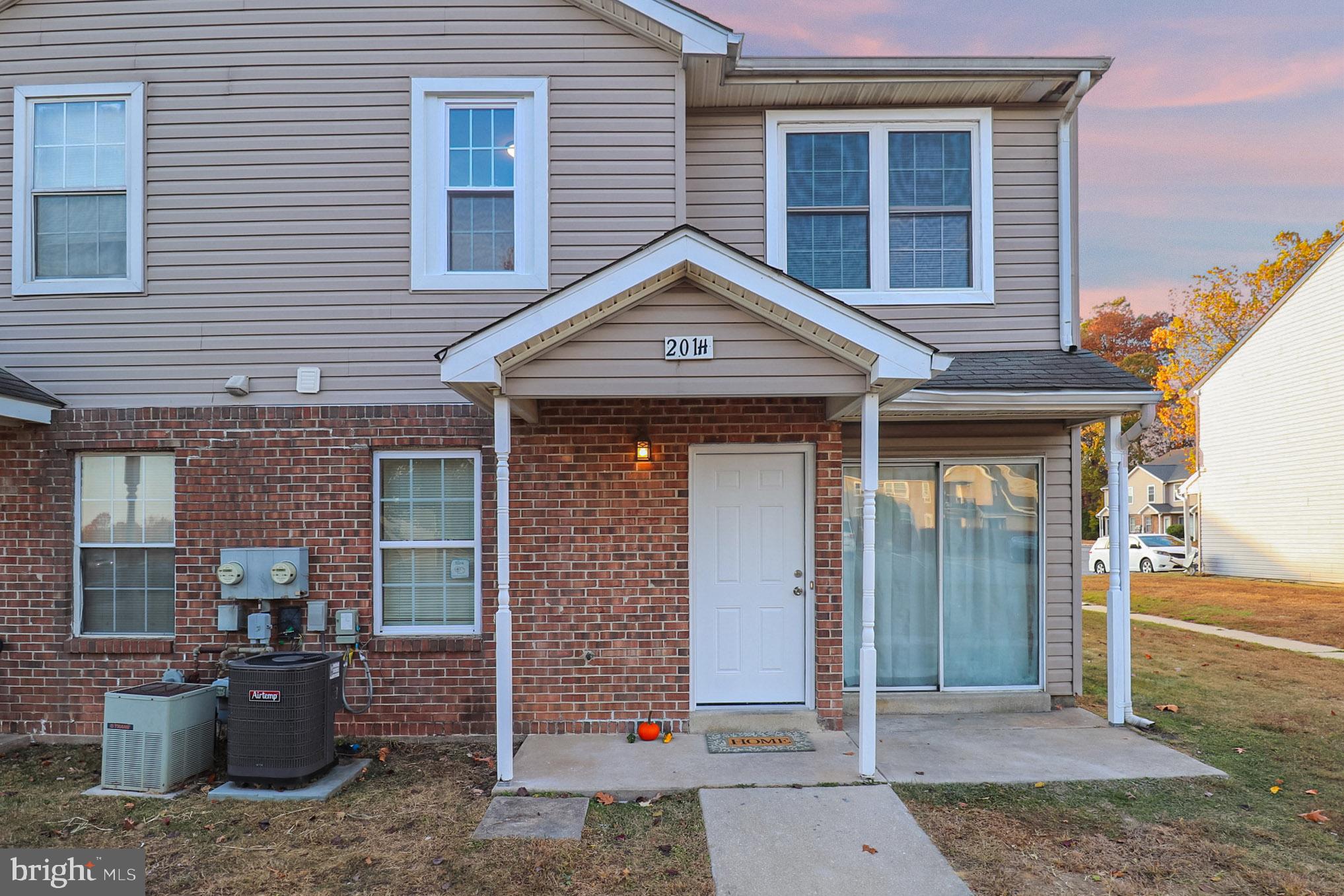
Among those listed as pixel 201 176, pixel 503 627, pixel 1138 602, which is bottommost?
pixel 1138 602

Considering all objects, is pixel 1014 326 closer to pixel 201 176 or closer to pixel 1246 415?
pixel 201 176

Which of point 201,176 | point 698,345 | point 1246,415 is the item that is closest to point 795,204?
point 698,345

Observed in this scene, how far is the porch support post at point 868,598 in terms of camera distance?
4.96 meters

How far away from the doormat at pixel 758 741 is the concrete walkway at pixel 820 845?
69cm

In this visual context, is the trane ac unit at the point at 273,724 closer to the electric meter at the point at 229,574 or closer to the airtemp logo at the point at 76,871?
the airtemp logo at the point at 76,871

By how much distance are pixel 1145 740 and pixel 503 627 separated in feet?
16.2

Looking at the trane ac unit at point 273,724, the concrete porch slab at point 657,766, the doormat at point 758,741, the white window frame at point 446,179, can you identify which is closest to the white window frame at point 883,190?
the white window frame at point 446,179

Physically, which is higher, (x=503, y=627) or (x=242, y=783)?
(x=503, y=627)

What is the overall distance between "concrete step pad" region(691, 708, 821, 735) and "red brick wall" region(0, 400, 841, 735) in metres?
0.13

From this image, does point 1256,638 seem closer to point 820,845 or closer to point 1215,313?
point 820,845

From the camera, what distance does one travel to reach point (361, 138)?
20.0ft

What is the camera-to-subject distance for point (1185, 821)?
4406 mm

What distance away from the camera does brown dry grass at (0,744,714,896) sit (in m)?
3.71

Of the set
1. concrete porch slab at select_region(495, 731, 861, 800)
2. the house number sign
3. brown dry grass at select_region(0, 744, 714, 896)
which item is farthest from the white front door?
brown dry grass at select_region(0, 744, 714, 896)
